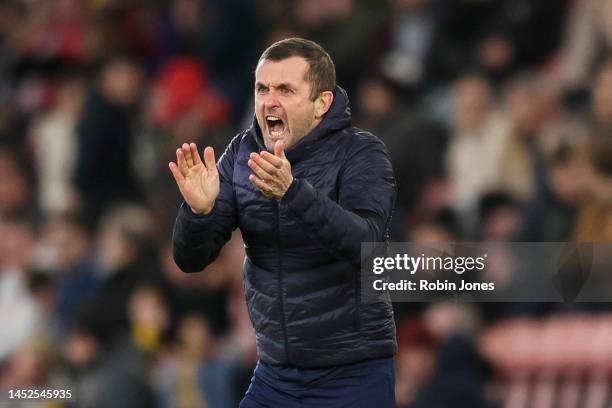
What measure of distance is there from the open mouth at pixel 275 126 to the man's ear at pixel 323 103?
11 centimetres

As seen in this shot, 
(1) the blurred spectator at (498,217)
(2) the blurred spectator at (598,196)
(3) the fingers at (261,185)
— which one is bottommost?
(1) the blurred spectator at (498,217)

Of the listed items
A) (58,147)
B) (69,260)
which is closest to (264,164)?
(69,260)

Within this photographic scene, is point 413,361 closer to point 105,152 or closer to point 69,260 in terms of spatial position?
point 69,260

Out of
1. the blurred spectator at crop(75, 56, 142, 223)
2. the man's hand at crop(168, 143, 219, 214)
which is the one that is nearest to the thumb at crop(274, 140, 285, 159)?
the man's hand at crop(168, 143, 219, 214)

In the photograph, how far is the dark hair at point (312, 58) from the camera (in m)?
4.32

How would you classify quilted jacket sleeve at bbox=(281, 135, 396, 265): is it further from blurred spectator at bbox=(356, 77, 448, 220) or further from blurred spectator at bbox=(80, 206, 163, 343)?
blurred spectator at bbox=(80, 206, 163, 343)

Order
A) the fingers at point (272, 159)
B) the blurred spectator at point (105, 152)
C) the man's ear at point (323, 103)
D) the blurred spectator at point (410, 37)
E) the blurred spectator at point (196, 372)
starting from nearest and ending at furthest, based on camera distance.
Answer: the fingers at point (272, 159) → the man's ear at point (323, 103) → the blurred spectator at point (196, 372) → the blurred spectator at point (410, 37) → the blurred spectator at point (105, 152)

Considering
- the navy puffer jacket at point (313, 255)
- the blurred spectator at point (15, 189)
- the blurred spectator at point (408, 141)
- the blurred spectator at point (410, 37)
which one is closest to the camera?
the navy puffer jacket at point (313, 255)

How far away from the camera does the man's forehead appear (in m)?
4.29

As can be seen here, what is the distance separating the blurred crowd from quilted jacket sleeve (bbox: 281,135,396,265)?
88.5 inches

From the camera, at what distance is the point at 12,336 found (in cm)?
884

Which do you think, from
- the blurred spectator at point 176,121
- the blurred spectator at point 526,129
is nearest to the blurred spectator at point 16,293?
the blurred spectator at point 176,121

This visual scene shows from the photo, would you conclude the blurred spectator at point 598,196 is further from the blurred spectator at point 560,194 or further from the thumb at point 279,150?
the thumb at point 279,150

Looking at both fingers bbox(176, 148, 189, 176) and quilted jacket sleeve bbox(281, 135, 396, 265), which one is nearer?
quilted jacket sleeve bbox(281, 135, 396, 265)
